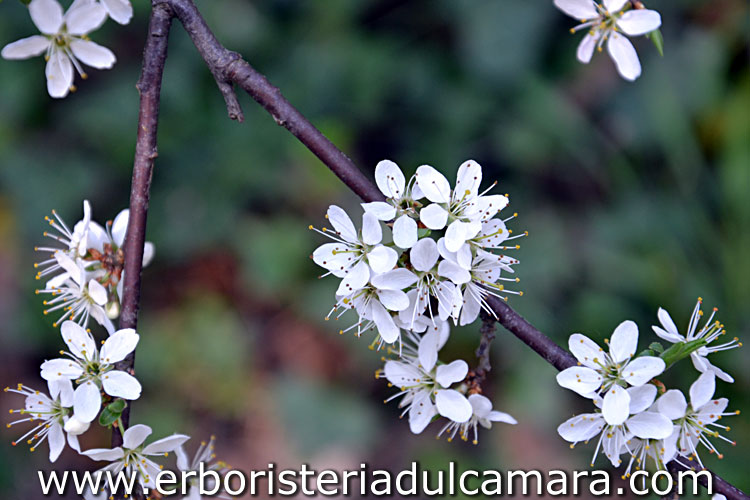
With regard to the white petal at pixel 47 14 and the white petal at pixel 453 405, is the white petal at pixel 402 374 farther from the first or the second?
the white petal at pixel 47 14

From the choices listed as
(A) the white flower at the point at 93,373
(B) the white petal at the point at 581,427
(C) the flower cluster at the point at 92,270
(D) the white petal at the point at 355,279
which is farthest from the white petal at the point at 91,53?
(B) the white petal at the point at 581,427

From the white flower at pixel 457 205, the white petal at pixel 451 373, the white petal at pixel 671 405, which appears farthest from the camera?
the white petal at pixel 451 373

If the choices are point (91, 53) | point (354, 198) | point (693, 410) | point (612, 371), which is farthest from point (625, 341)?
point (354, 198)

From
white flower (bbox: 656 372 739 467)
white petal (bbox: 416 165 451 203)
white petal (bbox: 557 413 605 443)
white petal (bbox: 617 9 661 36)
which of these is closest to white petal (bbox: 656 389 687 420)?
white flower (bbox: 656 372 739 467)

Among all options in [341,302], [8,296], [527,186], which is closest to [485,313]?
[341,302]

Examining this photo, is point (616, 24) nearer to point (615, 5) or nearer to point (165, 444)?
point (615, 5)

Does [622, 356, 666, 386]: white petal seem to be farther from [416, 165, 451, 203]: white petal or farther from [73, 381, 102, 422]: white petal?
[73, 381, 102, 422]: white petal

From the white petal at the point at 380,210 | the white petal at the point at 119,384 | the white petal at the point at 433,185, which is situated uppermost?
the white petal at the point at 433,185
